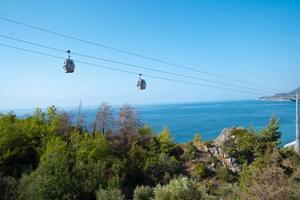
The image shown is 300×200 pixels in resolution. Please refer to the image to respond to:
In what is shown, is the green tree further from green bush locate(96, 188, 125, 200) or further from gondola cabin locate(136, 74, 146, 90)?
gondola cabin locate(136, 74, 146, 90)

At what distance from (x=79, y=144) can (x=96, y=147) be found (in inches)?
56.5

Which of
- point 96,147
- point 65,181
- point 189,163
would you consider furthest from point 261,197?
point 189,163

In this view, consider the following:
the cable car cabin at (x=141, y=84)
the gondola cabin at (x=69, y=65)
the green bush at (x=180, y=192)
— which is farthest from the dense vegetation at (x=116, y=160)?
the gondola cabin at (x=69, y=65)

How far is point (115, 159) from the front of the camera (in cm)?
3178

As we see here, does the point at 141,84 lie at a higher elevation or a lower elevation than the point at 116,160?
higher

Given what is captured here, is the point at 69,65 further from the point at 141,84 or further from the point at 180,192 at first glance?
the point at 180,192

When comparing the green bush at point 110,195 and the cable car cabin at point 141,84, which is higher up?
the cable car cabin at point 141,84

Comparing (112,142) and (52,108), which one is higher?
(52,108)

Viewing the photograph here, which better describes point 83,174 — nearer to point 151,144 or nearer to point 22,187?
point 22,187

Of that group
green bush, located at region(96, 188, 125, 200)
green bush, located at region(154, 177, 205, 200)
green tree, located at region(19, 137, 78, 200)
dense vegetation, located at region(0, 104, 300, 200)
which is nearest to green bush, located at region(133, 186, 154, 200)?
dense vegetation, located at region(0, 104, 300, 200)

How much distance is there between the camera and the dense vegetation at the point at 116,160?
782 inches

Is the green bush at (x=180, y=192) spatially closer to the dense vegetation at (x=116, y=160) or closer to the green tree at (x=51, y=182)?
the dense vegetation at (x=116, y=160)

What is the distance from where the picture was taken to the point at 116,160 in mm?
31672

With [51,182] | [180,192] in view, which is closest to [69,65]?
[180,192]
